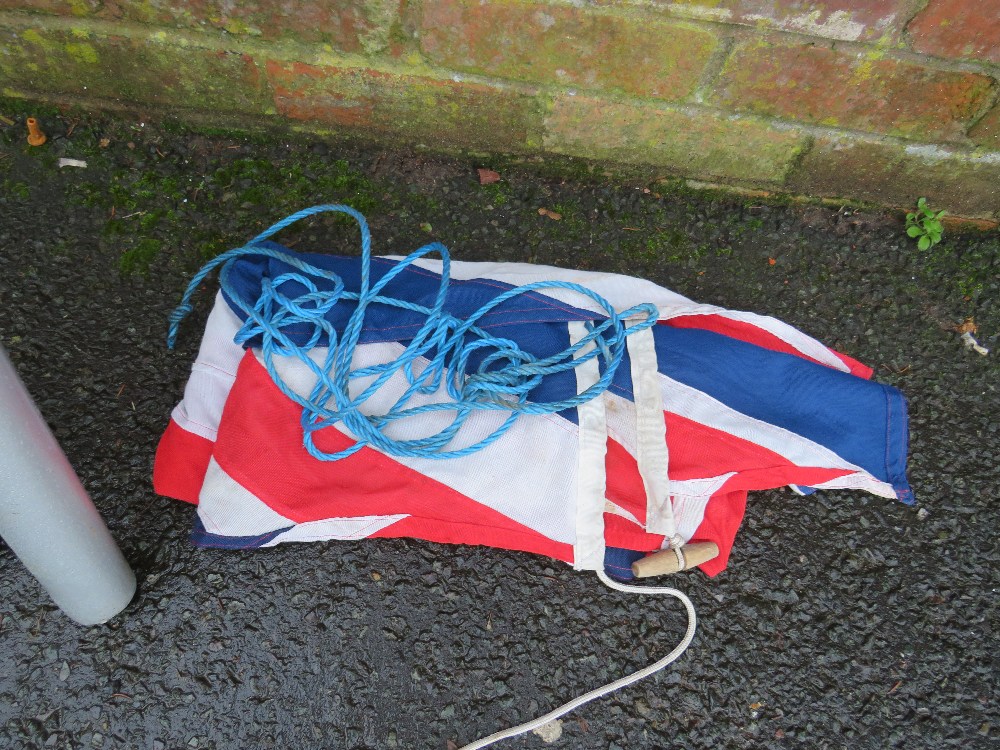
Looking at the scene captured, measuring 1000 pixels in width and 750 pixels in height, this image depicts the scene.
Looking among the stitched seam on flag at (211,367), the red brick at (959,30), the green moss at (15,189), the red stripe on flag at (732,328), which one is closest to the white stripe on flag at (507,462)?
the stitched seam on flag at (211,367)

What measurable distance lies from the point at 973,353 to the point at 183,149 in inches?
90.1

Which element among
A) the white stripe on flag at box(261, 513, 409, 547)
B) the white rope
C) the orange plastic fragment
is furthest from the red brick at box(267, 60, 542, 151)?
the white rope

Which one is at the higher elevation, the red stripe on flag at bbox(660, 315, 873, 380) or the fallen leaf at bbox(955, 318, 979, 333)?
the fallen leaf at bbox(955, 318, 979, 333)

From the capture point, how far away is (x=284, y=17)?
5.09 ft

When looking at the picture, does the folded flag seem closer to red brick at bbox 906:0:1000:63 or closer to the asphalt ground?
the asphalt ground

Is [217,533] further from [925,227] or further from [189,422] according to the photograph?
[925,227]

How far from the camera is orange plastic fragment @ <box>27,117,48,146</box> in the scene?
1744 mm

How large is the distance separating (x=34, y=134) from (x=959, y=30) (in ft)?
7.73

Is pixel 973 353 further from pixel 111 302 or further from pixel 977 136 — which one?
pixel 111 302

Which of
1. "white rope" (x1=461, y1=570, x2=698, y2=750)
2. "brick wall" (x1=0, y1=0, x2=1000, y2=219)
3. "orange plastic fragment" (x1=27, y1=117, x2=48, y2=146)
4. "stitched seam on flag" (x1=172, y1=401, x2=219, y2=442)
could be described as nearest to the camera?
"white rope" (x1=461, y1=570, x2=698, y2=750)

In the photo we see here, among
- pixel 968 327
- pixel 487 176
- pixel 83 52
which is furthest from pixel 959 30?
pixel 83 52

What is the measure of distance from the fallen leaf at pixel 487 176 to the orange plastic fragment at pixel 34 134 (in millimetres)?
1207

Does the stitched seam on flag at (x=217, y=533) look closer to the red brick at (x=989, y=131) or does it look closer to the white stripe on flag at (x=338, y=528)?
the white stripe on flag at (x=338, y=528)

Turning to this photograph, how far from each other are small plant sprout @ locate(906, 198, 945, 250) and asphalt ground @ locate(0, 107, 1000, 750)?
3cm
